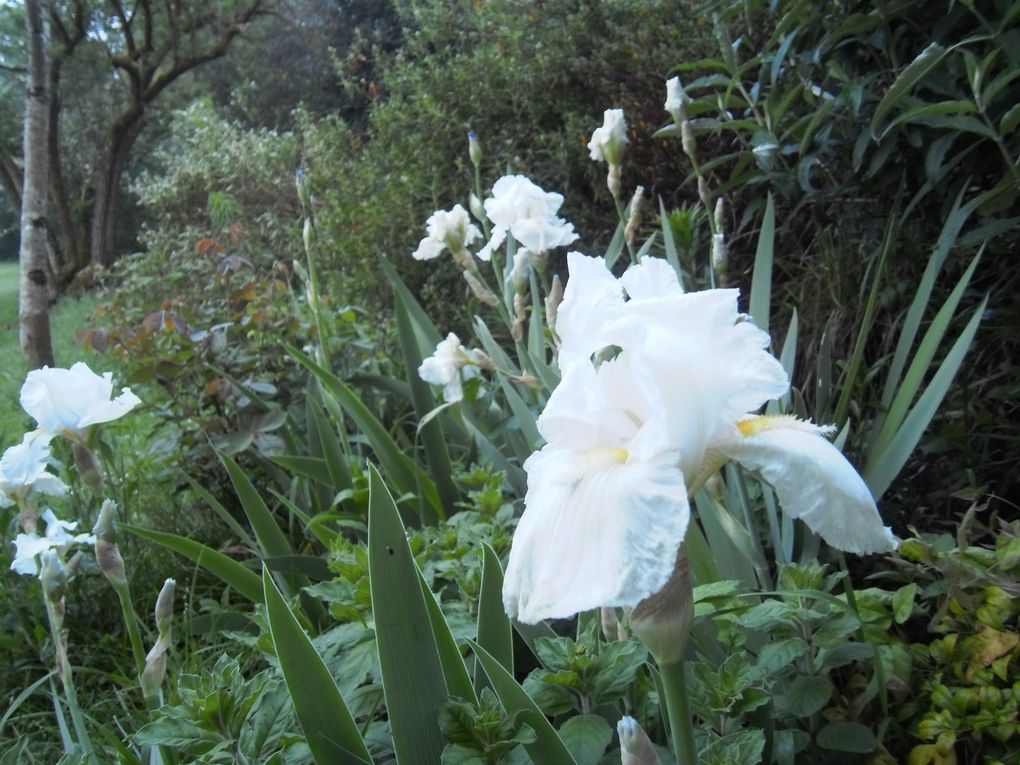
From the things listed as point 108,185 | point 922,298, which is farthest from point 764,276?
point 108,185

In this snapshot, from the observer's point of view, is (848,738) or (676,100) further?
(676,100)

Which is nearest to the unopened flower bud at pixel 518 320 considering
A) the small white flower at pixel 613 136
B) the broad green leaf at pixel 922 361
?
the small white flower at pixel 613 136

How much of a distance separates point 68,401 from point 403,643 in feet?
2.43

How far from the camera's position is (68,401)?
4.18 ft

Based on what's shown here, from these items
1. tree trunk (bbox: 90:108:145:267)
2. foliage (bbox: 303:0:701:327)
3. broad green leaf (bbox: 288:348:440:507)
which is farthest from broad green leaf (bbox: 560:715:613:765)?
tree trunk (bbox: 90:108:145:267)

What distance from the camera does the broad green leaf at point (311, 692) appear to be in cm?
88

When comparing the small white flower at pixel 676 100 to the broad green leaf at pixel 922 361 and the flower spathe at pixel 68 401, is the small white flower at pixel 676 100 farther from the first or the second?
the flower spathe at pixel 68 401

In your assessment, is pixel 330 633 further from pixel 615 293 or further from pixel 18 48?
pixel 18 48

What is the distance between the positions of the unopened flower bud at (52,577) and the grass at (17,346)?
162 centimetres

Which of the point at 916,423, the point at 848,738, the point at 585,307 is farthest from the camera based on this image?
the point at 916,423

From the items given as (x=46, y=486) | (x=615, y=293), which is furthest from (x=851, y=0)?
(x=46, y=486)

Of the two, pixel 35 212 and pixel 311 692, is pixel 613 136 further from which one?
pixel 35 212

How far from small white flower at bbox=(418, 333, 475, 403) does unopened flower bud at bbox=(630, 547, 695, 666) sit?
4.30 ft

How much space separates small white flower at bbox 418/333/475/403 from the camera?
1939mm
